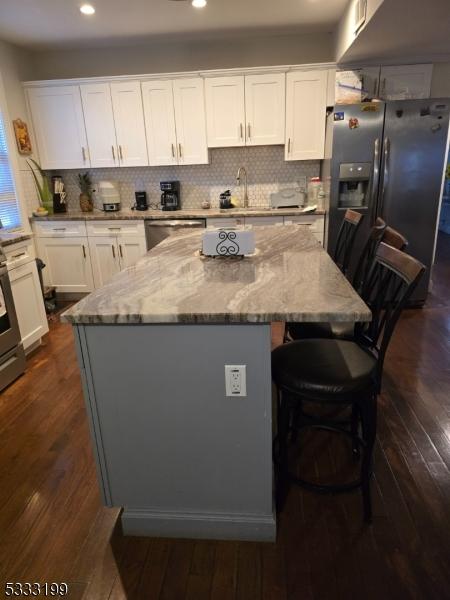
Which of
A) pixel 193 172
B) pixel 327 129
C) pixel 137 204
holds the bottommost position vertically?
pixel 137 204

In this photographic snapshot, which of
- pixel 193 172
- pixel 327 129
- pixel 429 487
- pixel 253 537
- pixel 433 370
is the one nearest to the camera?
pixel 253 537

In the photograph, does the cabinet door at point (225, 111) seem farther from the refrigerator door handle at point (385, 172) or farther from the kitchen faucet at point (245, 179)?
the refrigerator door handle at point (385, 172)

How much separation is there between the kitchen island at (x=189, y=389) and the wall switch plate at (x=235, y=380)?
17 mm

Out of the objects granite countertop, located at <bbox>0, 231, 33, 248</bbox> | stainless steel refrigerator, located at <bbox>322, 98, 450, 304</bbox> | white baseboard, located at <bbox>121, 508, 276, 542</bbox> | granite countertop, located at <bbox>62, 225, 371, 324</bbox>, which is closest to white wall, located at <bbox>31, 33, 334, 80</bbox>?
stainless steel refrigerator, located at <bbox>322, 98, 450, 304</bbox>

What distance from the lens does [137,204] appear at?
4.58 metres

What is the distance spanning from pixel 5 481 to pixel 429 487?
1.96m

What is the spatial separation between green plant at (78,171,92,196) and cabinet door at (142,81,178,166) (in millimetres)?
883

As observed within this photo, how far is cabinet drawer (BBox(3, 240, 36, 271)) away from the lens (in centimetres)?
294

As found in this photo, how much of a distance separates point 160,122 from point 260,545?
3902 mm

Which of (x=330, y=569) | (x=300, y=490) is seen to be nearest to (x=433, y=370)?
(x=300, y=490)

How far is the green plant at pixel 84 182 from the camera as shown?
460 cm

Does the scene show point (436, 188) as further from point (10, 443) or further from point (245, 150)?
point (10, 443)

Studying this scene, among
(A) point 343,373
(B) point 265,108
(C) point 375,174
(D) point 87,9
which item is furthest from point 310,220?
(A) point 343,373

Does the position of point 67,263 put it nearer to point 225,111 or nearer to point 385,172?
point 225,111
